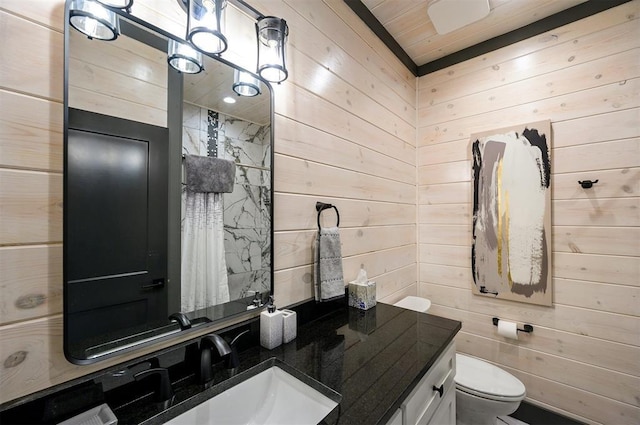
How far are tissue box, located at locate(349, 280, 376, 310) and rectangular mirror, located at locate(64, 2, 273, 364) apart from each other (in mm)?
555

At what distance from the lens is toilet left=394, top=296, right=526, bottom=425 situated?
4.90ft

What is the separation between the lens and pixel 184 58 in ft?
3.01

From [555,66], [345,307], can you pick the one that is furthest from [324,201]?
[555,66]

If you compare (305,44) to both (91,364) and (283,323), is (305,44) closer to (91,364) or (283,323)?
(283,323)

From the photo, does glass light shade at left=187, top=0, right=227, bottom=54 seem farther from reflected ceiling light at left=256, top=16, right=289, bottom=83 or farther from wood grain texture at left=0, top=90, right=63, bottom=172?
wood grain texture at left=0, top=90, right=63, bottom=172

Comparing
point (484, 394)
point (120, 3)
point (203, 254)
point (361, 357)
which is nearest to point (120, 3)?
point (120, 3)

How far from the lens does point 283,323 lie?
109 cm

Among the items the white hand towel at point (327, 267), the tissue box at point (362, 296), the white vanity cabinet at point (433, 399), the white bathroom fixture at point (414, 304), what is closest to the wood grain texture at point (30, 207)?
the white hand towel at point (327, 267)

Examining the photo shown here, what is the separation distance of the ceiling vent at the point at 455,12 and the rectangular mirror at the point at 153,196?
1.33m

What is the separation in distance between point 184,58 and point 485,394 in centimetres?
209

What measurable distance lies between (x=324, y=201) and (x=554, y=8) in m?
1.99

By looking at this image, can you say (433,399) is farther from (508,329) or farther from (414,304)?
(508,329)

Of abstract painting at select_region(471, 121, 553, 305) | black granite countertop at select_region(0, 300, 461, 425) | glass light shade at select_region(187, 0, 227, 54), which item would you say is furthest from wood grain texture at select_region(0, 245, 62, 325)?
abstract painting at select_region(471, 121, 553, 305)

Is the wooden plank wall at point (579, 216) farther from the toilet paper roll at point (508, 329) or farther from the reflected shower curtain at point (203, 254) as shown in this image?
the reflected shower curtain at point (203, 254)
